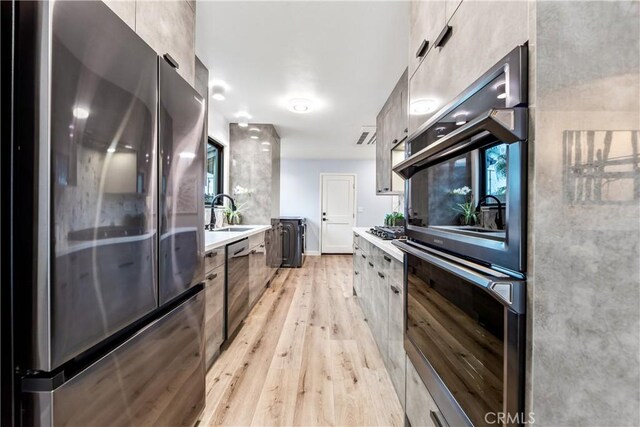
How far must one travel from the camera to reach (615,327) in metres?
0.53

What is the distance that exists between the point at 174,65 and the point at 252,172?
3086 millimetres

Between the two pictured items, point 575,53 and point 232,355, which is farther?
point 232,355

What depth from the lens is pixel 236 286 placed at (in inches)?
92.4

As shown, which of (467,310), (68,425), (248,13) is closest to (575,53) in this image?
(467,310)

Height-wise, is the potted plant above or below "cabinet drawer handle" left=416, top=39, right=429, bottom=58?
below

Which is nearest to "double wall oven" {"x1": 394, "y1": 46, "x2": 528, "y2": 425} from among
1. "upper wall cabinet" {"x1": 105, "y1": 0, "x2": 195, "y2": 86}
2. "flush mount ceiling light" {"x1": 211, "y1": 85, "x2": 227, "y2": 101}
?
"upper wall cabinet" {"x1": 105, "y1": 0, "x2": 195, "y2": 86}

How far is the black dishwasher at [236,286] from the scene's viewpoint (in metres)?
2.16

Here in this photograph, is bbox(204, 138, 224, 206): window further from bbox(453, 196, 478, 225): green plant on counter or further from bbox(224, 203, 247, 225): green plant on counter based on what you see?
bbox(453, 196, 478, 225): green plant on counter

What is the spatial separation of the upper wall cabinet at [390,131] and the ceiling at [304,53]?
12cm

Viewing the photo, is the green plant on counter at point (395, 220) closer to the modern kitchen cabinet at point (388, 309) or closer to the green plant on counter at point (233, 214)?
the modern kitchen cabinet at point (388, 309)

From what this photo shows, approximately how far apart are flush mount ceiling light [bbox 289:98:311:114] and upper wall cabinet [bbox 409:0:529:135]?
2.15 meters

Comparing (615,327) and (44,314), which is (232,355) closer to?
(44,314)

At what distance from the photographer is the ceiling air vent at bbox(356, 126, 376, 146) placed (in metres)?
4.38

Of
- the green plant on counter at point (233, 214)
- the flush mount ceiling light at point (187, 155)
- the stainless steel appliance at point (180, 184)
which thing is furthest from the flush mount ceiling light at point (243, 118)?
the flush mount ceiling light at point (187, 155)
